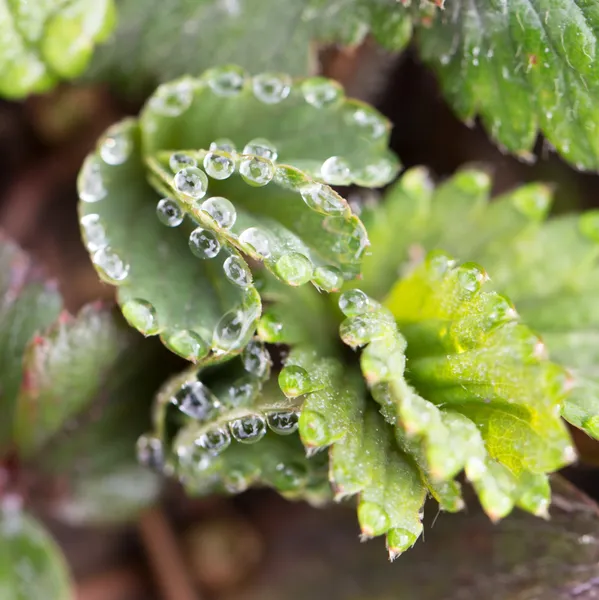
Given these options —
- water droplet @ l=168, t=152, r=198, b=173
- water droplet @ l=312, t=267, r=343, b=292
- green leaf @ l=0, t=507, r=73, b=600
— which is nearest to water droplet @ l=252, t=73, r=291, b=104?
water droplet @ l=168, t=152, r=198, b=173

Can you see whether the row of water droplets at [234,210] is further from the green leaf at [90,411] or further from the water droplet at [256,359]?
the green leaf at [90,411]

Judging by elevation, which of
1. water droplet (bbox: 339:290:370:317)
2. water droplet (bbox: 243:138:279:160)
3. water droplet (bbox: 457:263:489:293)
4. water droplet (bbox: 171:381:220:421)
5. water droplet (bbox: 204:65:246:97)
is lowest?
water droplet (bbox: 171:381:220:421)

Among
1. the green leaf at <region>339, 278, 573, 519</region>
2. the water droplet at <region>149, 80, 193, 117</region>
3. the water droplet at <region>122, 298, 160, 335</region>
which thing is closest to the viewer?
the green leaf at <region>339, 278, 573, 519</region>

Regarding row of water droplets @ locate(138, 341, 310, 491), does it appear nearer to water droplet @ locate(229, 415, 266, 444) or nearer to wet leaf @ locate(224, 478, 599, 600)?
water droplet @ locate(229, 415, 266, 444)

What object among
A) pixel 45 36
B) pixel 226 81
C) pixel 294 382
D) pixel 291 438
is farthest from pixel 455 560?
pixel 45 36

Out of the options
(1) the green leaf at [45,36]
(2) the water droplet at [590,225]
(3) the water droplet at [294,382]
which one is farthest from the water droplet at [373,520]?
(1) the green leaf at [45,36]
